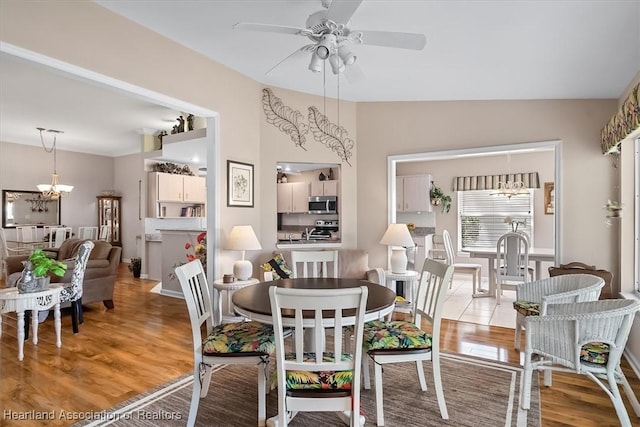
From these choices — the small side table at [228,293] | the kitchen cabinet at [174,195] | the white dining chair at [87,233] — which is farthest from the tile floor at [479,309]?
the white dining chair at [87,233]

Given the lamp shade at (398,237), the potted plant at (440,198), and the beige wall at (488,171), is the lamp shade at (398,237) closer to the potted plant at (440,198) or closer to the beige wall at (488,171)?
the potted plant at (440,198)

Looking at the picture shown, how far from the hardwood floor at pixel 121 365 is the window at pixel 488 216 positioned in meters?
3.70

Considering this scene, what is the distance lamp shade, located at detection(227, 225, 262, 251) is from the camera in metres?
3.64

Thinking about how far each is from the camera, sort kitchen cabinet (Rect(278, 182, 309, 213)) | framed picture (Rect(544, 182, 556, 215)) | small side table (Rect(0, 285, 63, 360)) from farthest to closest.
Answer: kitchen cabinet (Rect(278, 182, 309, 213)) → framed picture (Rect(544, 182, 556, 215)) → small side table (Rect(0, 285, 63, 360))

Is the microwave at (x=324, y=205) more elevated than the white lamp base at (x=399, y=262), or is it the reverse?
the microwave at (x=324, y=205)

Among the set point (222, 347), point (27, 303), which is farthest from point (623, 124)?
point (27, 303)

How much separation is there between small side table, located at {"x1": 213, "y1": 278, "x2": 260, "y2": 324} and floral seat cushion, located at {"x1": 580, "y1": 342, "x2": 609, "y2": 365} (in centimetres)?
271

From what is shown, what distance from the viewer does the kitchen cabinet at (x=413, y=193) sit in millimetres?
7469

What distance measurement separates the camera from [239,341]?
2.21 metres

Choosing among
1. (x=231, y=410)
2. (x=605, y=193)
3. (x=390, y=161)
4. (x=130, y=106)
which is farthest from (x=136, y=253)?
(x=605, y=193)

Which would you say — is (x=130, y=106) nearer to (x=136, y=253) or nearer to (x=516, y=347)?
(x=136, y=253)

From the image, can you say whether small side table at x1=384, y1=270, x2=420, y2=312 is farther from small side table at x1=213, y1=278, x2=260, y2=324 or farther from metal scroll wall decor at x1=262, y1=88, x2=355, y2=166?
metal scroll wall decor at x1=262, y1=88, x2=355, y2=166

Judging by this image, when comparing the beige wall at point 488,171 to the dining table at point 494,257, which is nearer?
the dining table at point 494,257

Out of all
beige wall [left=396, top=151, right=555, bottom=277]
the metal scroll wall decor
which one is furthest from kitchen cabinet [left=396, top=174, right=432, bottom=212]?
the metal scroll wall decor
